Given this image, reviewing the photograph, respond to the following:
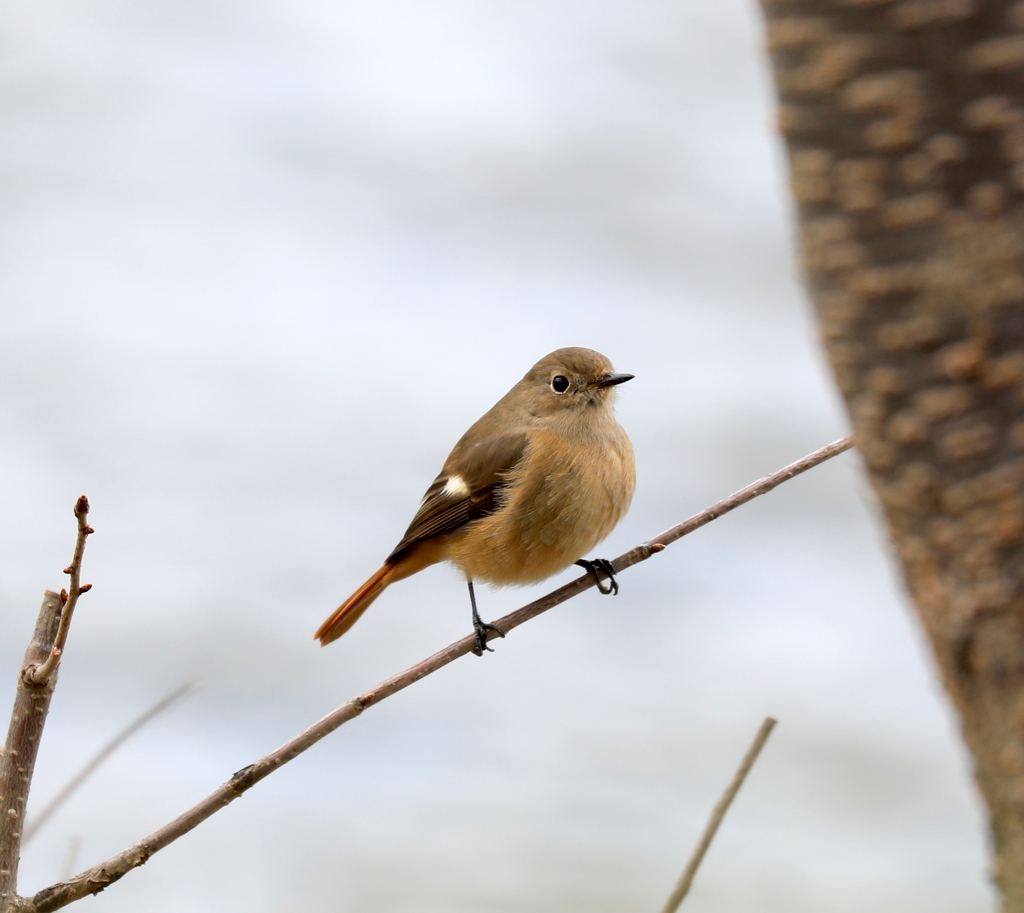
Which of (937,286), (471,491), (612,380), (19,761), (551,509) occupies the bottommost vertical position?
(19,761)

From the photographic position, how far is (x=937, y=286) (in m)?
0.91

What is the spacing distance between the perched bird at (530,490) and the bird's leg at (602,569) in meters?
0.03

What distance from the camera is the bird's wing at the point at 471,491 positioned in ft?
13.5

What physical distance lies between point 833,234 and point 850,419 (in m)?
0.16

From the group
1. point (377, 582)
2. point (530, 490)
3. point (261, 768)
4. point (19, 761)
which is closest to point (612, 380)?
point (530, 490)

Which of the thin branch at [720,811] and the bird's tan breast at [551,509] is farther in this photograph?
the bird's tan breast at [551,509]

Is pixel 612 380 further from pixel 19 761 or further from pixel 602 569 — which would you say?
pixel 19 761

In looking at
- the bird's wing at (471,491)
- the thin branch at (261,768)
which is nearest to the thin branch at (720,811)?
the thin branch at (261,768)

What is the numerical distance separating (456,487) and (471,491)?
10cm

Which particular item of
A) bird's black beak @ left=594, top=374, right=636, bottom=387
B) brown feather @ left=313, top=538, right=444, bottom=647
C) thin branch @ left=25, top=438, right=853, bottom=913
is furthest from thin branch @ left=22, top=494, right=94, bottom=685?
bird's black beak @ left=594, top=374, right=636, bottom=387

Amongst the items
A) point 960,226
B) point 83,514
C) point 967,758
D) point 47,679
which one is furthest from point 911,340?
point 47,679

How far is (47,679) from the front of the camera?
1744 millimetres

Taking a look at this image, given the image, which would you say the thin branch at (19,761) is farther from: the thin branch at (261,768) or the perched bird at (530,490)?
the perched bird at (530,490)

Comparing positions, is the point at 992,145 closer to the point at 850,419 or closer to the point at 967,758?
the point at 850,419
